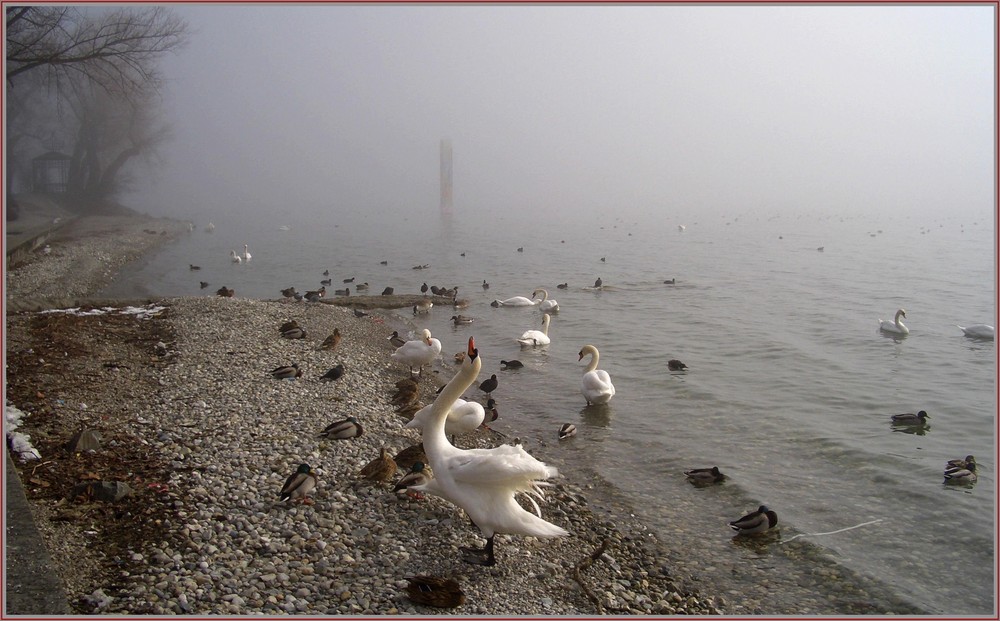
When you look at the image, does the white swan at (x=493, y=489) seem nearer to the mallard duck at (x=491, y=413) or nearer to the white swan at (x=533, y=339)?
the mallard duck at (x=491, y=413)

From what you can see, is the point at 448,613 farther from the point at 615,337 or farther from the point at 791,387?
the point at 615,337

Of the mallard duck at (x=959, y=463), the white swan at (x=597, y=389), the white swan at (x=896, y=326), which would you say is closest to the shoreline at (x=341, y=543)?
the white swan at (x=597, y=389)

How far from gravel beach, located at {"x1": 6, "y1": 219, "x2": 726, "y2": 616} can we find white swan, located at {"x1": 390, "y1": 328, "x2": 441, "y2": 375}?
1.69 meters

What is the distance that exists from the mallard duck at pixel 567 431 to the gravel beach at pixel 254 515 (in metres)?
0.89

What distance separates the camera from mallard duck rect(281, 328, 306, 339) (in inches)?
544

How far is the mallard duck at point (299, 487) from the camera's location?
6355 millimetres

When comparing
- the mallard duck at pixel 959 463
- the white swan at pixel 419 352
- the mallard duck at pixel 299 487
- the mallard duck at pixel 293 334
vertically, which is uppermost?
the mallard duck at pixel 293 334

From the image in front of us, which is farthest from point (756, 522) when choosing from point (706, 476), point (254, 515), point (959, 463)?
point (254, 515)

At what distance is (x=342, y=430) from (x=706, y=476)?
4248 mm

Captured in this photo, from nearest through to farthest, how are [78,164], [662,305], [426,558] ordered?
1. [426,558]
2. [662,305]
3. [78,164]

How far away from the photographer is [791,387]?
13117mm

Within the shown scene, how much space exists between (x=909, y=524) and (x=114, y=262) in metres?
28.7

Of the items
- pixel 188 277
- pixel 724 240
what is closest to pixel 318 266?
pixel 188 277

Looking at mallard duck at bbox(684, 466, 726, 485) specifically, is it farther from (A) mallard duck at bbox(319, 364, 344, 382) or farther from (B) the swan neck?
(A) mallard duck at bbox(319, 364, 344, 382)
